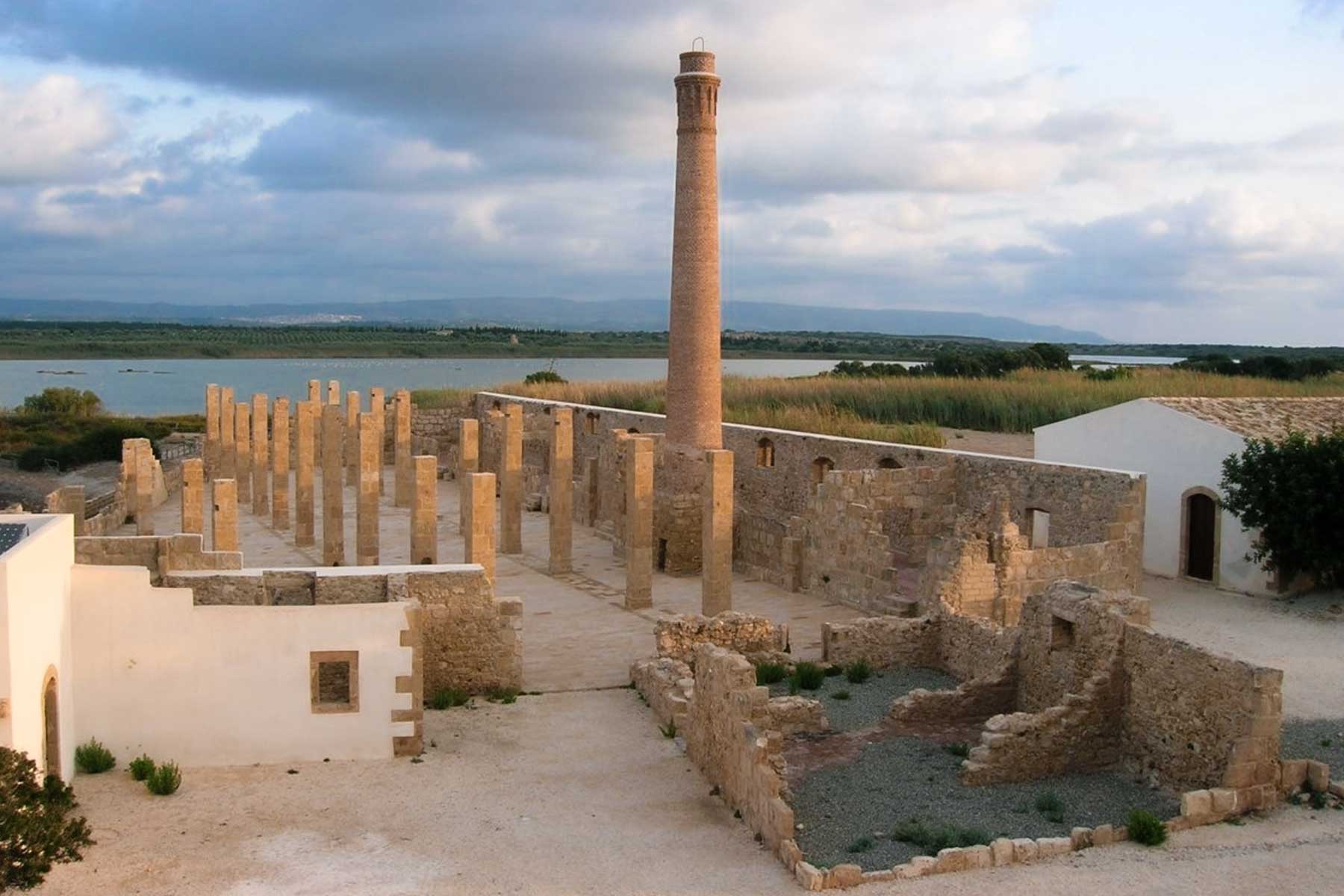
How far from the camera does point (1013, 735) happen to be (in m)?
10.1

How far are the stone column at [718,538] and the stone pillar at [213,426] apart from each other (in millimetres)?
17557

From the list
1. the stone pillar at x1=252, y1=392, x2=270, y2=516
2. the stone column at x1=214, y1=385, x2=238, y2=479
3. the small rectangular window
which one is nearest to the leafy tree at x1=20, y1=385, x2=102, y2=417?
the stone column at x1=214, y1=385, x2=238, y2=479

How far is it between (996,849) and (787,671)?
17.1ft

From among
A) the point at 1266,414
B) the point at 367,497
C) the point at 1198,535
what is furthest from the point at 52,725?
the point at 1266,414

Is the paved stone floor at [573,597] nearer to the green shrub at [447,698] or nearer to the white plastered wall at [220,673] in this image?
the green shrub at [447,698]

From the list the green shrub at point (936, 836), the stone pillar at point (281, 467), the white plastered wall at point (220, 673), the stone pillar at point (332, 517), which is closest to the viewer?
the green shrub at point (936, 836)

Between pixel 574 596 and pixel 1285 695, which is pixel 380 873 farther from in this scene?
pixel 574 596

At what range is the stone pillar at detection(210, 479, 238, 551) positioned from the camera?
16.3m

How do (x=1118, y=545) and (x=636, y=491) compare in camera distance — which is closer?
(x=1118, y=545)

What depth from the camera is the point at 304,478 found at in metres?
23.0

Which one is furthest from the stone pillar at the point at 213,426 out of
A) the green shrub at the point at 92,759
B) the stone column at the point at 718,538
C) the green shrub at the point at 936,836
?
the green shrub at the point at 936,836

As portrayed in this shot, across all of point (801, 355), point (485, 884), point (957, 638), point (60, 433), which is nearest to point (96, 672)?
point (485, 884)

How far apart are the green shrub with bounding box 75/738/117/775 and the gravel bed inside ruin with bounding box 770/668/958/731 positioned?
21.0 feet

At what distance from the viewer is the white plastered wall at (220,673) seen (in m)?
10.5
